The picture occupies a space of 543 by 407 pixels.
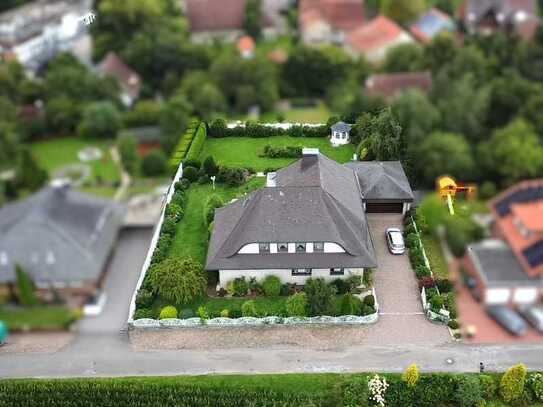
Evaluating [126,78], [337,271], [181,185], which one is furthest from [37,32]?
[337,271]

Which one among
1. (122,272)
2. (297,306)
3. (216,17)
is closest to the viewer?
(122,272)

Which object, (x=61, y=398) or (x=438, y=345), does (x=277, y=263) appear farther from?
(x=61, y=398)

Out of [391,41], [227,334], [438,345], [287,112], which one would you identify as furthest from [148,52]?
[438,345]

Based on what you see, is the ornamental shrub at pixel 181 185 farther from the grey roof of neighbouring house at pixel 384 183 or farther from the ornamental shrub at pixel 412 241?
the ornamental shrub at pixel 412 241

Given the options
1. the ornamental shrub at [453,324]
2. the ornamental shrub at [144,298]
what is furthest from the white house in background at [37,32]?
the ornamental shrub at [453,324]

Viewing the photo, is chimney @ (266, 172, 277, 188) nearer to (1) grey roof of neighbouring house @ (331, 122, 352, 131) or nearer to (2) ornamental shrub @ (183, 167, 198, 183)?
(2) ornamental shrub @ (183, 167, 198, 183)

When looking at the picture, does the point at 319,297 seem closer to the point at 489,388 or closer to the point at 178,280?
the point at 178,280

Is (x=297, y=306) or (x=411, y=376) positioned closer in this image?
(x=411, y=376)
